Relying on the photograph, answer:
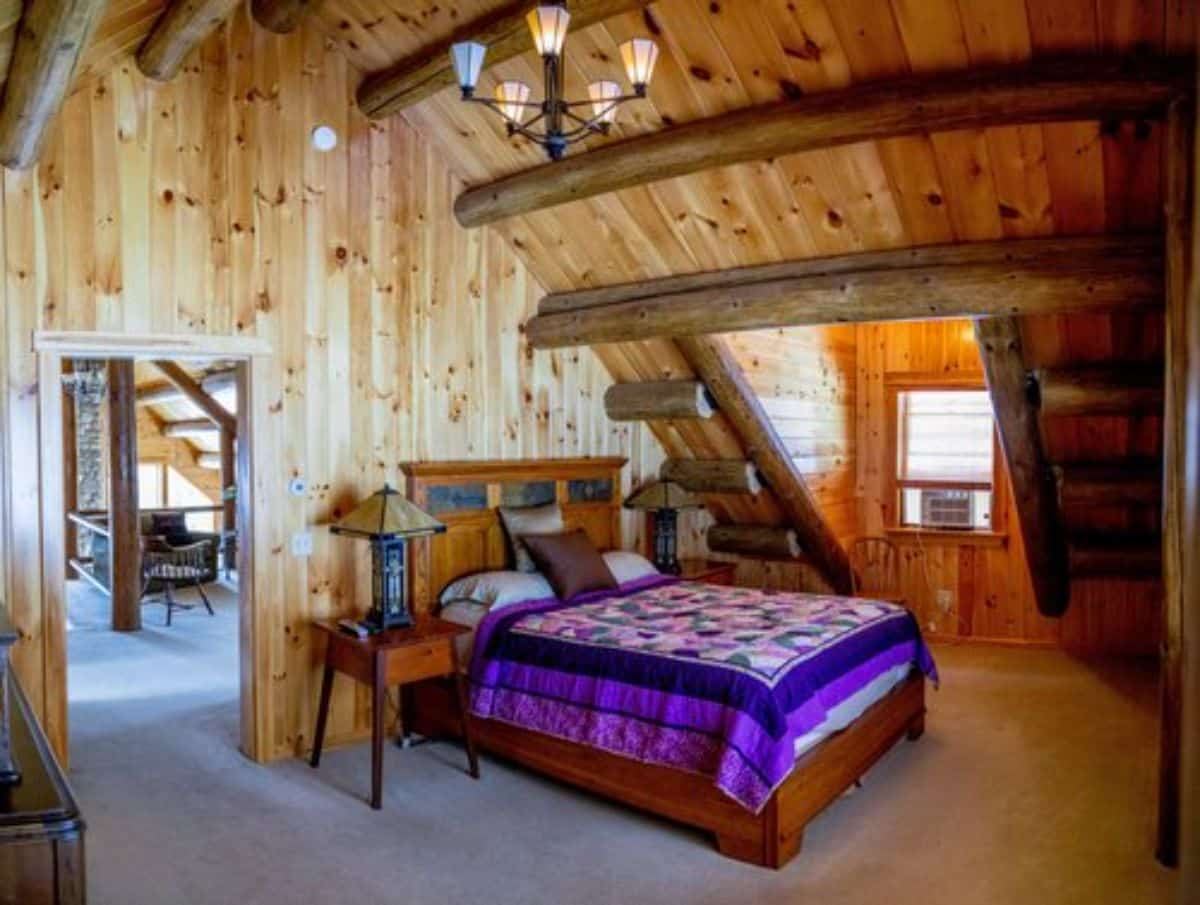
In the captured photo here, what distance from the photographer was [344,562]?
4.52m

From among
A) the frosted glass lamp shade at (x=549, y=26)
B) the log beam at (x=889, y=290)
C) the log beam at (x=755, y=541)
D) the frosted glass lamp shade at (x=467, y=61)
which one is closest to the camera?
the frosted glass lamp shade at (x=549, y=26)

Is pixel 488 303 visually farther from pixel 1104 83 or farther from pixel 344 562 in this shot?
pixel 1104 83

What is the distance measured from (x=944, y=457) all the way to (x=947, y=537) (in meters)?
0.61

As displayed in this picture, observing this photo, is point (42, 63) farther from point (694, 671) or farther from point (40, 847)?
point (694, 671)

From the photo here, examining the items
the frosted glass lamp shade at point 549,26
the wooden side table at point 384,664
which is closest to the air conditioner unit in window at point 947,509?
the wooden side table at point 384,664

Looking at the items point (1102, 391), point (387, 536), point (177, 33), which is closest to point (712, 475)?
point (1102, 391)

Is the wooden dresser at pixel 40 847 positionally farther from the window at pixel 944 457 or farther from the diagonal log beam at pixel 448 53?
the window at pixel 944 457

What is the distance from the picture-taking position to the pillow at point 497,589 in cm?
450

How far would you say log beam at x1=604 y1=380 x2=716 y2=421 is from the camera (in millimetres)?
5340

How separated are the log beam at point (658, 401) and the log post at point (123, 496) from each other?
394 cm

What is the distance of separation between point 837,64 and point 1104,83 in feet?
2.92

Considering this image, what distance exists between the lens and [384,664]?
3842mm

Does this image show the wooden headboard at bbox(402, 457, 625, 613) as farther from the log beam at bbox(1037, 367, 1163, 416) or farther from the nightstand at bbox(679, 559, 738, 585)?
the log beam at bbox(1037, 367, 1163, 416)

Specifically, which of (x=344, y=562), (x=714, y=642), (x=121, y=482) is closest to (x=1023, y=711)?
(x=714, y=642)
